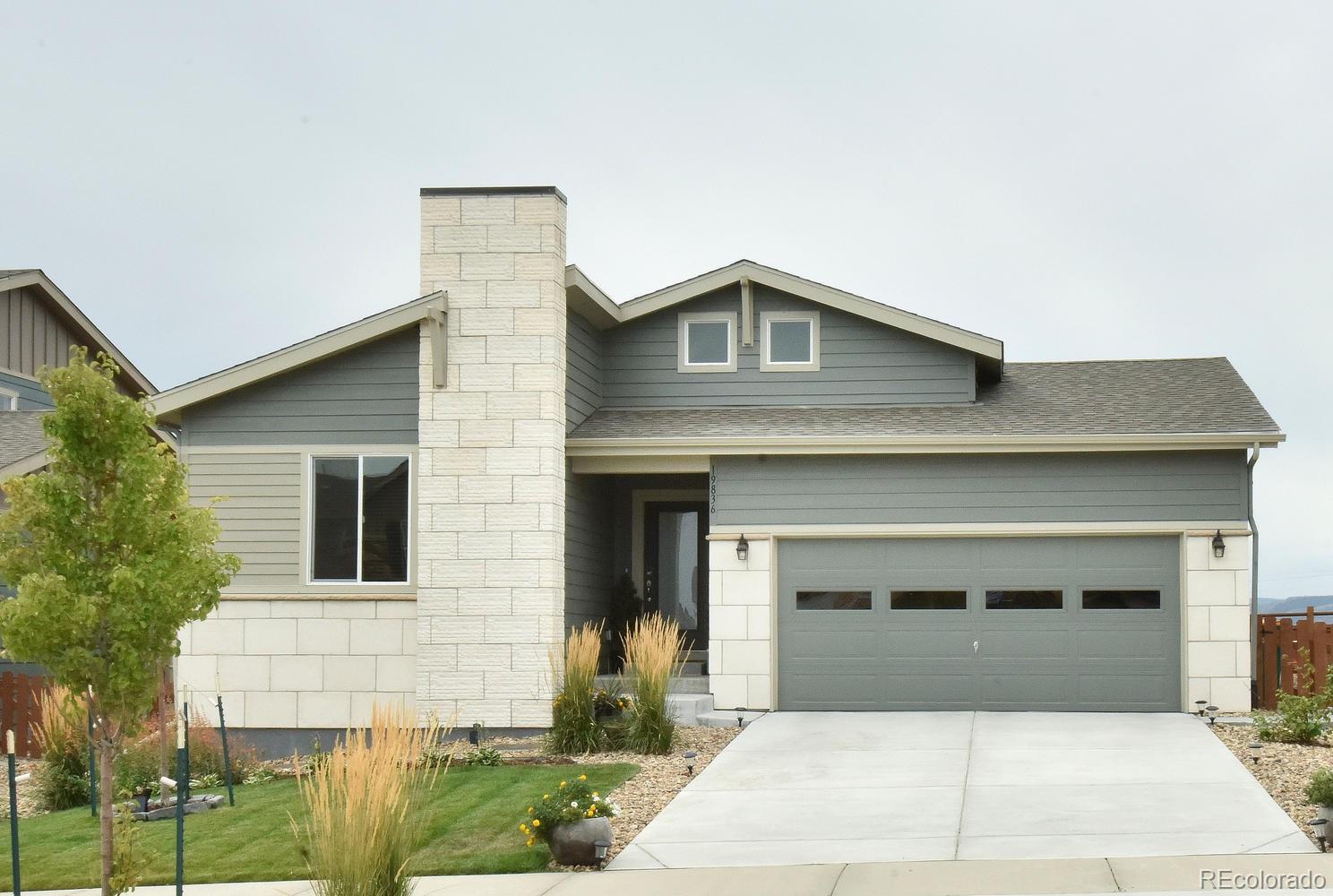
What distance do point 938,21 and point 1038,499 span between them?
23.3ft

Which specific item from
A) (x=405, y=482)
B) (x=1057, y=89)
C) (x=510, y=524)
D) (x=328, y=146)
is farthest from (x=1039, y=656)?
(x=328, y=146)

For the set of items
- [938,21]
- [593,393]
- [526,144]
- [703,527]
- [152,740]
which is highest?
[938,21]

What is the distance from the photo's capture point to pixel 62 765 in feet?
45.6

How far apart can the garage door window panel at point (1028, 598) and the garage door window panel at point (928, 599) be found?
32 centimetres

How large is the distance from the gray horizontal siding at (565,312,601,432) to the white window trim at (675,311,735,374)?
3.32 ft

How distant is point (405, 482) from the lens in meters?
16.5

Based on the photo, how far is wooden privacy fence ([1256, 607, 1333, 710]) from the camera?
16328 mm

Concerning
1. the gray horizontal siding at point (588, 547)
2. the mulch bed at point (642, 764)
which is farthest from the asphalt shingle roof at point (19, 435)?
the mulch bed at point (642, 764)

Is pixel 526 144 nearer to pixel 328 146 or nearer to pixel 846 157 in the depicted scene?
pixel 328 146

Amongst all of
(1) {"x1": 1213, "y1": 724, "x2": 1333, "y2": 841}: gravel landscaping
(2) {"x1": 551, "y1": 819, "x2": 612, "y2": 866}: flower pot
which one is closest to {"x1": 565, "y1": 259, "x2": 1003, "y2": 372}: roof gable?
(1) {"x1": 1213, "y1": 724, "x2": 1333, "y2": 841}: gravel landscaping

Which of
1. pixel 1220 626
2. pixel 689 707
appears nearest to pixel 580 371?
pixel 689 707

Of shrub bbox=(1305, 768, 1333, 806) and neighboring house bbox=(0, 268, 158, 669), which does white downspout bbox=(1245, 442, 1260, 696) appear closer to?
shrub bbox=(1305, 768, 1333, 806)

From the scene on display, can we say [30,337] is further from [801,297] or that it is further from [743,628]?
[743,628]

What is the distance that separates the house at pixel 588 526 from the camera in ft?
51.4
